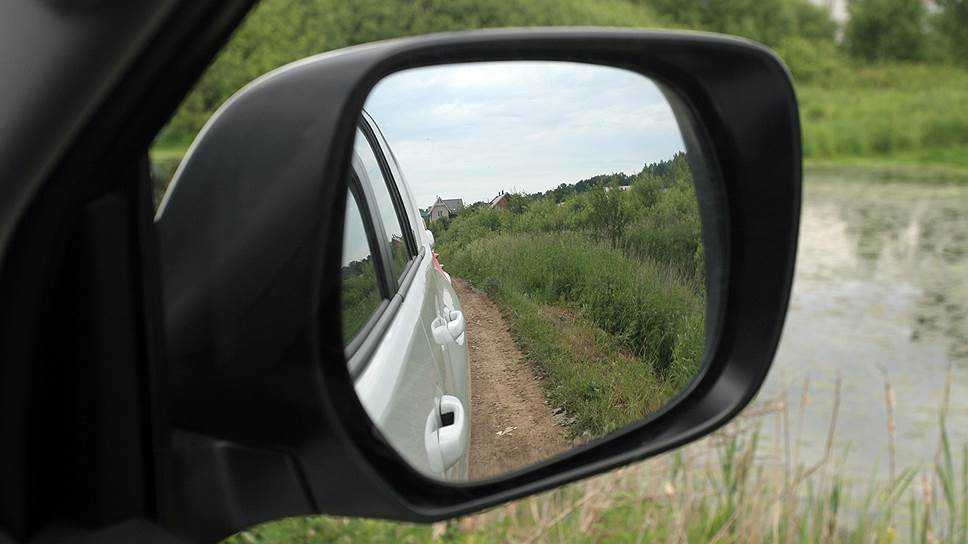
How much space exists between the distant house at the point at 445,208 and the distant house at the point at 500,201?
39 mm

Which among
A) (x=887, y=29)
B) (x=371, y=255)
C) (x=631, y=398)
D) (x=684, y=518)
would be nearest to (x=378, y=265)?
(x=371, y=255)

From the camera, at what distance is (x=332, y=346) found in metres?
0.63

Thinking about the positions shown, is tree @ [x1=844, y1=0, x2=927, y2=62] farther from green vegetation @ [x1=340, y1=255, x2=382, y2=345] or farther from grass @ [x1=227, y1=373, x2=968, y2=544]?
green vegetation @ [x1=340, y1=255, x2=382, y2=345]

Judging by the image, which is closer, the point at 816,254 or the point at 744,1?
the point at 816,254

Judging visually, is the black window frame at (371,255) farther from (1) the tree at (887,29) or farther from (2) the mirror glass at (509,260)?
(1) the tree at (887,29)

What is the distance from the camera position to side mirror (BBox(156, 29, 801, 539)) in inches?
24.0

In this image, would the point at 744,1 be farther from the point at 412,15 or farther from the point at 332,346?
the point at 332,346

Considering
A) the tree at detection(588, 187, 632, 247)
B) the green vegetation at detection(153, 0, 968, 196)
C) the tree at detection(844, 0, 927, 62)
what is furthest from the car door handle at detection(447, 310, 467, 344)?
the tree at detection(844, 0, 927, 62)

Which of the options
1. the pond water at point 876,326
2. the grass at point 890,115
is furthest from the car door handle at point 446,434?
the grass at point 890,115

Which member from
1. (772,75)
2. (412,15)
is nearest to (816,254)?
(412,15)

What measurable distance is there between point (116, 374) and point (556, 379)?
36 centimetres

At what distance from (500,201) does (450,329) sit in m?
0.10

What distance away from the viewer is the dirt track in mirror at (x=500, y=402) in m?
0.73

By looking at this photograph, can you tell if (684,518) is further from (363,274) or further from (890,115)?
(890,115)
